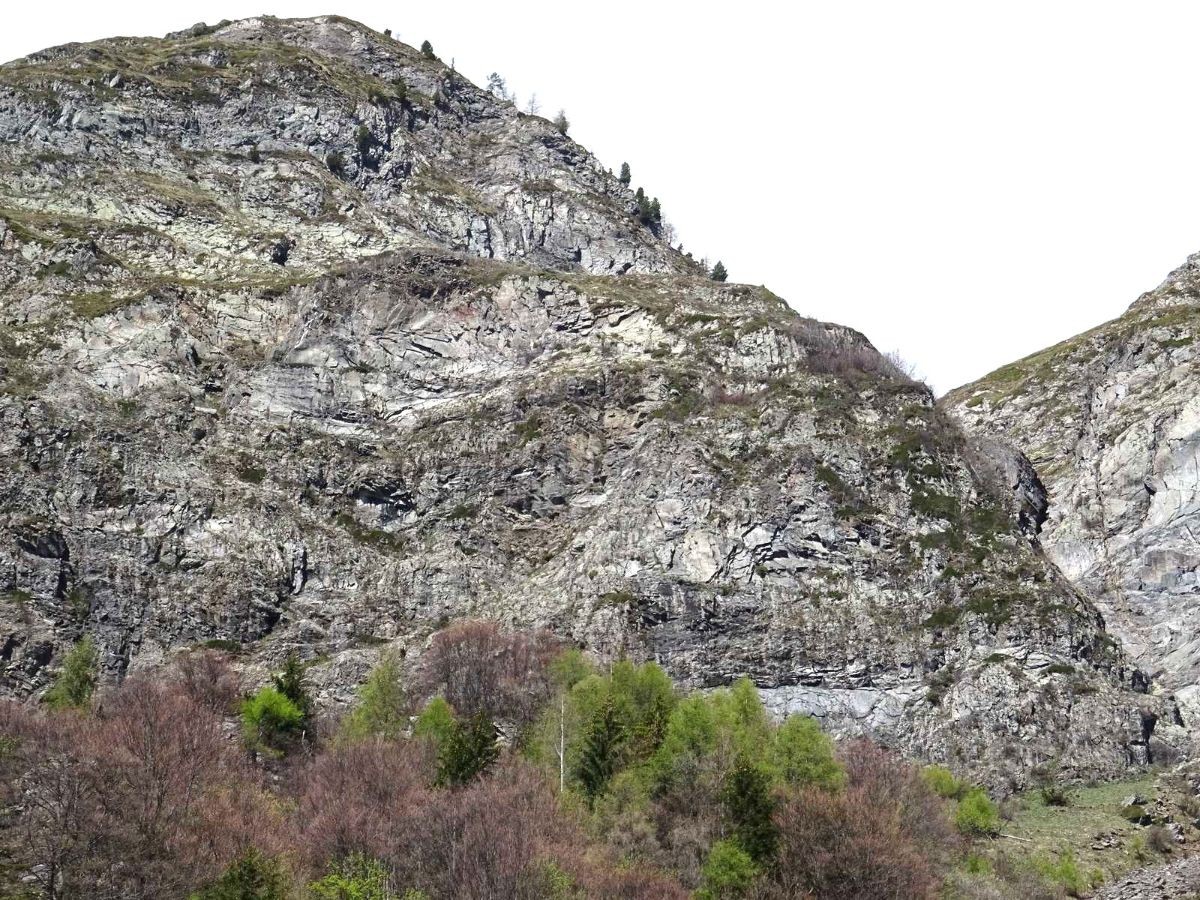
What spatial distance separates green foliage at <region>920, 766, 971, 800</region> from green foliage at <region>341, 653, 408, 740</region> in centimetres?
3242

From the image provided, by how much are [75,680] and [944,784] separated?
55519 millimetres

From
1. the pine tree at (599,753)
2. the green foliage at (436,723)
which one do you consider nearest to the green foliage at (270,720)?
the green foliage at (436,723)

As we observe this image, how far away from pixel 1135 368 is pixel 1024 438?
50.7 ft

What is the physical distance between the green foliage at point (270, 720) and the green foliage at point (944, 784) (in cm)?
3888

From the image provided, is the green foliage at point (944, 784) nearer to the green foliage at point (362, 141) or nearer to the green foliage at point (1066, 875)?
the green foliage at point (1066, 875)

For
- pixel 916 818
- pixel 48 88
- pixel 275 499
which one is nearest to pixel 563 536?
pixel 275 499

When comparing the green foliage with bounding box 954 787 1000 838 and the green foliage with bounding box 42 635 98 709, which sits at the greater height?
the green foliage with bounding box 42 635 98 709

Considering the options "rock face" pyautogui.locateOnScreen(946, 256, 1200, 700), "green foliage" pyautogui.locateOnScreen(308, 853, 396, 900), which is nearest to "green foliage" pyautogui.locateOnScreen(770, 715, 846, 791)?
"green foliage" pyautogui.locateOnScreen(308, 853, 396, 900)

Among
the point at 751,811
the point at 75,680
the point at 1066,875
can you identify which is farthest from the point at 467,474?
the point at 1066,875

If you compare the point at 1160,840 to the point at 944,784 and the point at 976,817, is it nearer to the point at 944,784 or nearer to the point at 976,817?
the point at 976,817

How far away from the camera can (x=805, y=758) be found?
53969 mm

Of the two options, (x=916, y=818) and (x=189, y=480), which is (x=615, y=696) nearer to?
(x=916, y=818)

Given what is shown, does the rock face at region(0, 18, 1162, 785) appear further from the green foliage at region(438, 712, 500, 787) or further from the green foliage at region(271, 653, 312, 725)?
the green foliage at region(438, 712, 500, 787)

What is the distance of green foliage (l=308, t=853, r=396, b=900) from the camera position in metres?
38.3
